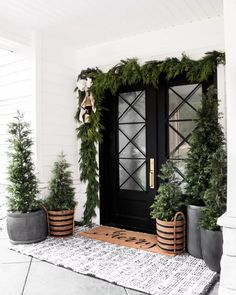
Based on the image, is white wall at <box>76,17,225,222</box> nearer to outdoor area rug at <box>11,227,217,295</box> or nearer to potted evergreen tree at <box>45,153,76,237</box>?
potted evergreen tree at <box>45,153,76,237</box>

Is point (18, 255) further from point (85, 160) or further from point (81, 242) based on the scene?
point (85, 160)

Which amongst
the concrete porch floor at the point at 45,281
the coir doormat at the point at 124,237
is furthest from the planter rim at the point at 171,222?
the concrete porch floor at the point at 45,281

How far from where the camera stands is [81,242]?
382cm

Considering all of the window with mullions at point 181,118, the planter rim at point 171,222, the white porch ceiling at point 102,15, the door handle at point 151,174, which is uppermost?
the white porch ceiling at point 102,15

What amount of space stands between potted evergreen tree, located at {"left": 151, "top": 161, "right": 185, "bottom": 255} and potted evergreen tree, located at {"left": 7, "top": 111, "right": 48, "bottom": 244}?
5.20ft

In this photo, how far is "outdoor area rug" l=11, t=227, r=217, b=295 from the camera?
2.63 m

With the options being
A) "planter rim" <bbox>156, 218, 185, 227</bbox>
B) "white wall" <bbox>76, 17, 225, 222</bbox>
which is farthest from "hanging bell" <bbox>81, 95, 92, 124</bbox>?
"planter rim" <bbox>156, 218, 185, 227</bbox>

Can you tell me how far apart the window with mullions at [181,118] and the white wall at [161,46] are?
44 centimetres

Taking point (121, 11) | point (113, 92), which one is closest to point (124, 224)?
point (113, 92)

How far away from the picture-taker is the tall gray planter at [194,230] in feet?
10.5

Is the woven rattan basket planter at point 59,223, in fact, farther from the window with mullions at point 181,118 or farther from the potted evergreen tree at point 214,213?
the potted evergreen tree at point 214,213

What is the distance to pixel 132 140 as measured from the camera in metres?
4.41

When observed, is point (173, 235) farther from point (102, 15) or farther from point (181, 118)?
point (102, 15)

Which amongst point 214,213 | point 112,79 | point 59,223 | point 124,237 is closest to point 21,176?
point 59,223
